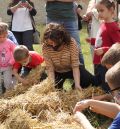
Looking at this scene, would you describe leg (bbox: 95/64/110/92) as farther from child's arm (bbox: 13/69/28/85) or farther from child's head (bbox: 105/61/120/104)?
child's head (bbox: 105/61/120/104)

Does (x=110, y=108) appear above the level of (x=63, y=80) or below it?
above

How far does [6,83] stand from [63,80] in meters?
0.91

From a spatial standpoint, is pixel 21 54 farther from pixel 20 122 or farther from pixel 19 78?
pixel 20 122

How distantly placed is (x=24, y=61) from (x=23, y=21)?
187cm

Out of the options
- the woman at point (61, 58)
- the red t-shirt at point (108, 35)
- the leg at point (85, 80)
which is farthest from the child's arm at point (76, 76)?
the red t-shirt at point (108, 35)

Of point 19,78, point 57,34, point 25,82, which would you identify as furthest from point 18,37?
point 57,34

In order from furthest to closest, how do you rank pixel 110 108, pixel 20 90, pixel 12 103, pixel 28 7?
pixel 28 7 < pixel 20 90 < pixel 12 103 < pixel 110 108

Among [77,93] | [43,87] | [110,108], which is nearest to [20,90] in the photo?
[43,87]

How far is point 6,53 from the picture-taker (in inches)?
240

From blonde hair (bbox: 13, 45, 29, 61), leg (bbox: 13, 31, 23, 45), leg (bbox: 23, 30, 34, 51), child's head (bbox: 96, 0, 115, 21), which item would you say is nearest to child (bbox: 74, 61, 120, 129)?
child's head (bbox: 96, 0, 115, 21)

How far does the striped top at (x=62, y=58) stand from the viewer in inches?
215

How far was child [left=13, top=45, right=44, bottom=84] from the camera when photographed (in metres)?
5.64

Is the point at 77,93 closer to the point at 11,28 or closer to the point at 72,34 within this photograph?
the point at 72,34

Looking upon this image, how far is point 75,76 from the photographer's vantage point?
17.7 feet
